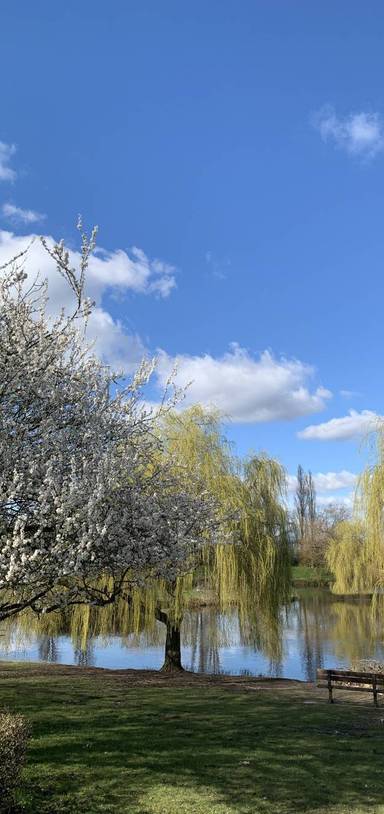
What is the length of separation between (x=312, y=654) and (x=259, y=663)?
109 inches

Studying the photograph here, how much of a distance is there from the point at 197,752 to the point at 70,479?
13.0 ft

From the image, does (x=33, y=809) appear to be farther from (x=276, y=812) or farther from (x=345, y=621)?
(x=345, y=621)

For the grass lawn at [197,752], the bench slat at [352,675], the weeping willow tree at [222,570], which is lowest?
the grass lawn at [197,752]

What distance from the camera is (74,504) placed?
6.98m

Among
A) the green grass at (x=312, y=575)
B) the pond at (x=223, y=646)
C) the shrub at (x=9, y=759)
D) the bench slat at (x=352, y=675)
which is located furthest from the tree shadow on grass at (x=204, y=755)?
the green grass at (x=312, y=575)

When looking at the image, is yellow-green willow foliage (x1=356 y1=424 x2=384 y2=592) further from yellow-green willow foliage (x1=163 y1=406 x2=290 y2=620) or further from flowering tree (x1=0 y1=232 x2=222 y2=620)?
flowering tree (x1=0 y1=232 x2=222 y2=620)

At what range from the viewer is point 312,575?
5044 cm

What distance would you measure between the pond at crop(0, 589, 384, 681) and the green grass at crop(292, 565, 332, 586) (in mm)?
19048

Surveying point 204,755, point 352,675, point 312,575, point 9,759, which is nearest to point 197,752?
point 204,755

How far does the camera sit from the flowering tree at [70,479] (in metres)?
6.98

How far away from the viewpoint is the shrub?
5.57 meters

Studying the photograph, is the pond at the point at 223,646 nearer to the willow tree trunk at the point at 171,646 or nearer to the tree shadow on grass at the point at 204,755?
the willow tree trunk at the point at 171,646

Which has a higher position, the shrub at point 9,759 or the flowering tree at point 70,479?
the flowering tree at point 70,479

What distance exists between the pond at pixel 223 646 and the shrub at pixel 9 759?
1316cm
